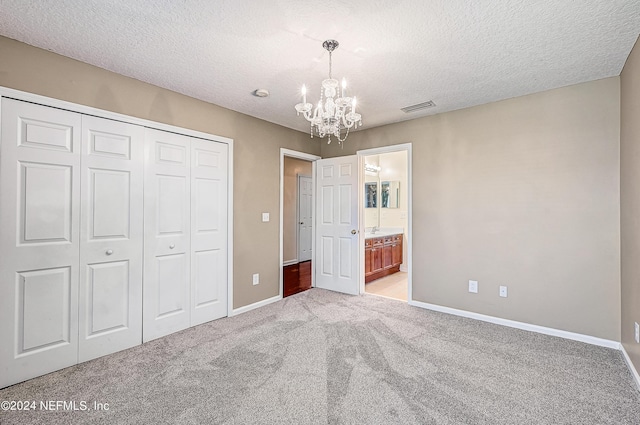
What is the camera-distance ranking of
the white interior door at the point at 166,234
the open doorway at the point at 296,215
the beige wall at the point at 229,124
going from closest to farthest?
the beige wall at the point at 229,124
the white interior door at the point at 166,234
the open doorway at the point at 296,215

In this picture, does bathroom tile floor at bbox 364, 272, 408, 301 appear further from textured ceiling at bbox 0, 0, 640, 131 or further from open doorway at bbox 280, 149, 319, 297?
textured ceiling at bbox 0, 0, 640, 131

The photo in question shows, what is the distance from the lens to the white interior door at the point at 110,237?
97.7 inches

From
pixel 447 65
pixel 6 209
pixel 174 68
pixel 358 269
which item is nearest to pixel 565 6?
pixel 447 65

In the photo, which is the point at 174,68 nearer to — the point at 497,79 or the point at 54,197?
the point at 54,197

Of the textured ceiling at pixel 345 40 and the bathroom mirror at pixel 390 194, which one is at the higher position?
the textured ceiling at pixel 345 40

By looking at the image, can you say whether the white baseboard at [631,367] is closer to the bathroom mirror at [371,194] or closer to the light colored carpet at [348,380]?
the light colored carpet at [348,380]

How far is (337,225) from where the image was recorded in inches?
181

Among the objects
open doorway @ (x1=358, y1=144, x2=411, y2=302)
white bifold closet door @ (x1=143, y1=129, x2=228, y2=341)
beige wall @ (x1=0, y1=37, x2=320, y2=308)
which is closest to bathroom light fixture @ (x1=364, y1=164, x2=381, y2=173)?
open doorway @ (x1=358, y1=144, x2=411, y2=302)

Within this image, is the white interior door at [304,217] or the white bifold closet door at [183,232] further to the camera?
the white interior door at [304,217]

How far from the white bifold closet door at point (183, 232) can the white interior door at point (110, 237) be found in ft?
0.32

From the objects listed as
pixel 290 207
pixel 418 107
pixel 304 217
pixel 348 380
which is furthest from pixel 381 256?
pixel 348 380

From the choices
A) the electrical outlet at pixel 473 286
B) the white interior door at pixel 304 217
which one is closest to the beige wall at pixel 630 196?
the electrical outlet at pixel 473 286

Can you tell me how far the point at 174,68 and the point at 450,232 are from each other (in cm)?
344

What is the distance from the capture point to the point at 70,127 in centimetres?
241
